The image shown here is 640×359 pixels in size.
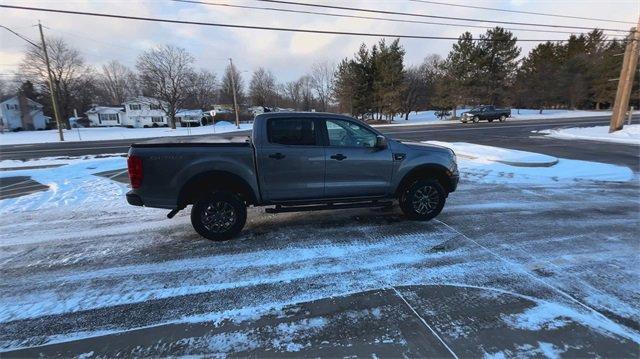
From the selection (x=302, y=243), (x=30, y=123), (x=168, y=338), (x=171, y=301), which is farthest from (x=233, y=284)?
(x=30, y=123)

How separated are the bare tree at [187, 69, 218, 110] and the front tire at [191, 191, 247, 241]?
184 ft

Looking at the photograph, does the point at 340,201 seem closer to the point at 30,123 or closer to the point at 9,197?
the point at 9,197

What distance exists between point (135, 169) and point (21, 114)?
83.1 metres

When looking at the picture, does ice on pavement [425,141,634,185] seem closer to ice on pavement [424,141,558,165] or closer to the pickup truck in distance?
ice on pavement [424,141,558,165]

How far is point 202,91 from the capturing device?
66.1 meters

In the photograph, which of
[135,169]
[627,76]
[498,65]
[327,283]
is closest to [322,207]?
[327,283]

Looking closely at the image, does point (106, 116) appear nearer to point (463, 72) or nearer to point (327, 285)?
point (463, 72)

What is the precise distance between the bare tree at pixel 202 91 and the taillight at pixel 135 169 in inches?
2198

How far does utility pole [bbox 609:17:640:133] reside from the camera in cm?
1831

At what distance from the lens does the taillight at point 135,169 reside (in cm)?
450

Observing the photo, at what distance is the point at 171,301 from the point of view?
3398 millimetres

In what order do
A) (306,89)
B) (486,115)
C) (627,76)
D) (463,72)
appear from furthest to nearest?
(306,89) → (463,72) → (486,115) → (627,76)

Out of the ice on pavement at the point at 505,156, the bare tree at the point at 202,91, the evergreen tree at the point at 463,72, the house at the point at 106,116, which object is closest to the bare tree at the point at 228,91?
the bare tree at the point at 202,91

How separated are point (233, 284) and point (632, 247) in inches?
217
